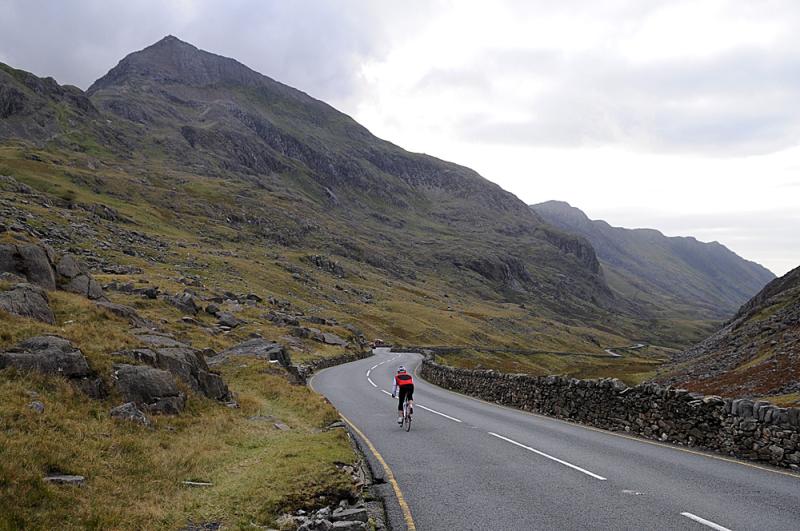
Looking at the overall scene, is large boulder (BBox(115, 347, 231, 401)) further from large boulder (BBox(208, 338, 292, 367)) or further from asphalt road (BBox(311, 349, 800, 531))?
large boulder (BBox(208, 338, 292, 367))

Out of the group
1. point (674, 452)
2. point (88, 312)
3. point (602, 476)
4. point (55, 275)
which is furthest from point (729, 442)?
point (55, 275)

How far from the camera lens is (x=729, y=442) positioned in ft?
50.1

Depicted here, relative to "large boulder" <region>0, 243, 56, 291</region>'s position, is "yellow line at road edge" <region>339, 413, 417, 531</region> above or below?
below

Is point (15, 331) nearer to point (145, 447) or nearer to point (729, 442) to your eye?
point (145, 447)

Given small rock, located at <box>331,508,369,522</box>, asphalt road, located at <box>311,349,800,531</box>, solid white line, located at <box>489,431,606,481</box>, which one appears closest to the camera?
small rock, located at <box>331,508,369,522</box>

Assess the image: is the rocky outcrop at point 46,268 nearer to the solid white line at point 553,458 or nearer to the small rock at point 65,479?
the small rock at point 65,479

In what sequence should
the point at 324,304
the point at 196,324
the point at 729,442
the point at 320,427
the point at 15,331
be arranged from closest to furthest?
the point at 15,331 < the point at 729,442 < the point at 320,427 < the point at 196,324 < the point at 324,304

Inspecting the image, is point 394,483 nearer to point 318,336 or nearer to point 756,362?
point 756,362

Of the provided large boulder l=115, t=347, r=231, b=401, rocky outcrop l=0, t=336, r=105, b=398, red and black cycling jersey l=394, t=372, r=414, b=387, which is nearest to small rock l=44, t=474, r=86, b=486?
rocky outcrop l=0, t=336, r=105, b=398

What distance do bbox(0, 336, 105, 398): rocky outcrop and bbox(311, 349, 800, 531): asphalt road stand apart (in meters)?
7.86

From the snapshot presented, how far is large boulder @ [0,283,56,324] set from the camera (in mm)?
15758

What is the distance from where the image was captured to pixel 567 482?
12.0 metres

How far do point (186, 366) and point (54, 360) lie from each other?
5.23 metres

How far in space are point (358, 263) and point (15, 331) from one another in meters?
176
